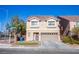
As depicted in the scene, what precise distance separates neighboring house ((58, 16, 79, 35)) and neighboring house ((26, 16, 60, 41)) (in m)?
0.17

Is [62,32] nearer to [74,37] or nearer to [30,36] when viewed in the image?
[74,37]

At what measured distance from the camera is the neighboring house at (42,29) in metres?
6.88

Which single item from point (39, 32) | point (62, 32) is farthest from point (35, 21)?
point (62, 32)

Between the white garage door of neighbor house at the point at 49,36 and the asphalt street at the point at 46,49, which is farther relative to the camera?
the white garage door of neighbor house at the point at 49,36

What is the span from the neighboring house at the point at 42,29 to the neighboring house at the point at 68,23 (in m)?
0.17

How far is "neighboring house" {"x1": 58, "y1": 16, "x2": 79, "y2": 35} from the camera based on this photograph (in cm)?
684

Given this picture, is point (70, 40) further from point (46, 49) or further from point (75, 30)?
point (46, 49)

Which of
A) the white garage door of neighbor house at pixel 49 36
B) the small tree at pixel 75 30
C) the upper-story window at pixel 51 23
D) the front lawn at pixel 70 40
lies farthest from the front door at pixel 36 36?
the small tree at pixel 75 30

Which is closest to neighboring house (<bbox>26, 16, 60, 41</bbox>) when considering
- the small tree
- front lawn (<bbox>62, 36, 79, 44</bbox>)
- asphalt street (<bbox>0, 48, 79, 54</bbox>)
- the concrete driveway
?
the concrete driveway

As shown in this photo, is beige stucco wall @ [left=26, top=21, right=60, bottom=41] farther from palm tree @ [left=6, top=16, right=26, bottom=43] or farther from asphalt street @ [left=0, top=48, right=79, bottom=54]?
asphalt street @ [left=0, top=48, right=79, bottom=54]

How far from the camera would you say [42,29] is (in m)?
6.91

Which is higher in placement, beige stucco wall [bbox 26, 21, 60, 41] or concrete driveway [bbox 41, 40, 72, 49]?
beige stucco wall [bbox 26, 21, 60, 41]

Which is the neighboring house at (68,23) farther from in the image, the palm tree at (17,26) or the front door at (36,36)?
the palm tree at (17,26)

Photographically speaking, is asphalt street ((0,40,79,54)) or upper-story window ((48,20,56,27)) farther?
upper-story window ((48,20,56,27))
